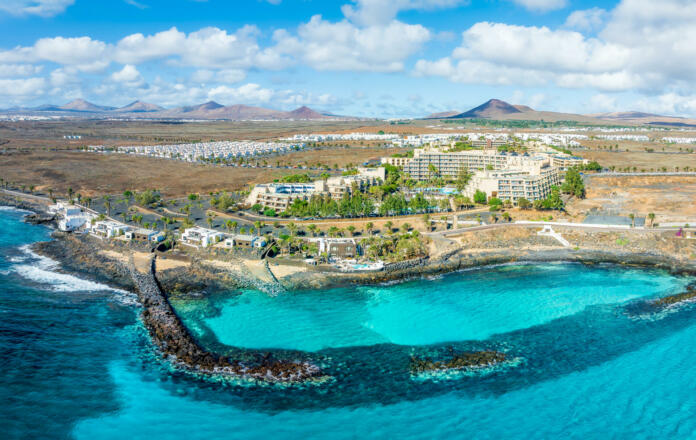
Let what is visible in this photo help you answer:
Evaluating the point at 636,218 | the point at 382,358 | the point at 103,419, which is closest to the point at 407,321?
the point at 382,358

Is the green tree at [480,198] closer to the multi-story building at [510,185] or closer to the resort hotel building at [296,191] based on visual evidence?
the multi-story building at [510,185]

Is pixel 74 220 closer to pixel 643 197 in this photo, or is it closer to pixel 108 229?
pixel 108 229

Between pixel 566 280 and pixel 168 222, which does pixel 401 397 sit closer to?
pixel 566 280

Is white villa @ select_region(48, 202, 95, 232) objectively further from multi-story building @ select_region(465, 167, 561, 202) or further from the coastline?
multi-story building @ select_region(465, 167, 561, 202)

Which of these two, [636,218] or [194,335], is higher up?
[636,218]

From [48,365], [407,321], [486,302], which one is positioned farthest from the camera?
[486,302]

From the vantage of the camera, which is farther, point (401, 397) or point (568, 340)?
point (568, 340)
